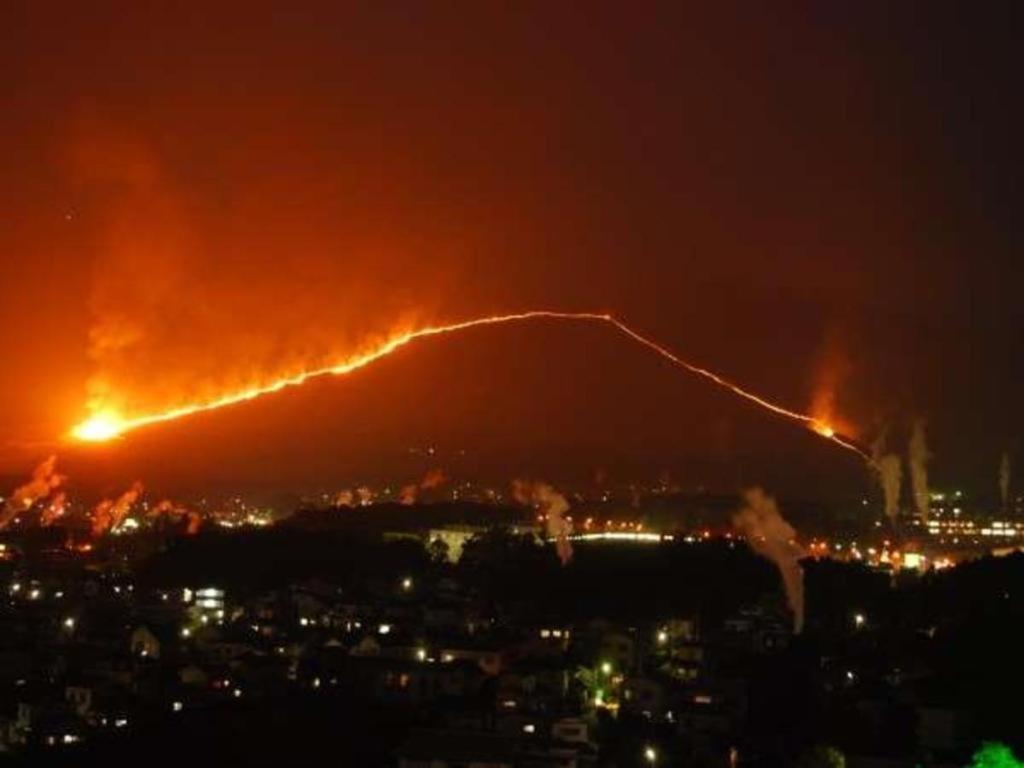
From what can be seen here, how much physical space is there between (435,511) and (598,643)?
27481mm

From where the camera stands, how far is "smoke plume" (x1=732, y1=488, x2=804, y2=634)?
2078 cm

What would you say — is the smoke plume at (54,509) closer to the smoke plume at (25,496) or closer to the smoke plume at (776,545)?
the smoke plume at (25,496)

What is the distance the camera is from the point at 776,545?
87.9 feet

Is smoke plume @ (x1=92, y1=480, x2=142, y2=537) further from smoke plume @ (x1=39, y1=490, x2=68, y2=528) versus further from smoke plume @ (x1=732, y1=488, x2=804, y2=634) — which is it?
smoke plume @ (x1=732, y1=488, x2=804, y2=634)

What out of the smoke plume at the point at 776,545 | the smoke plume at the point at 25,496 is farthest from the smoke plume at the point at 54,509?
the smoke plume at the point at 776,545

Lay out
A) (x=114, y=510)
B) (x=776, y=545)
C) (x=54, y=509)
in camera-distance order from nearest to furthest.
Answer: (x=776, y=545) < (x=114, y=510) < (x=54, y=509)

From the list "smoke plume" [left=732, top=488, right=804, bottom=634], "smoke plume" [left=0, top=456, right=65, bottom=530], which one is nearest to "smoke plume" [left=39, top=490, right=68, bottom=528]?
"smoke plume" [left=0, top=456, right=65, bottom=530]

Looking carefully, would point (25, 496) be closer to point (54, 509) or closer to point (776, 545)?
point (54, 509)

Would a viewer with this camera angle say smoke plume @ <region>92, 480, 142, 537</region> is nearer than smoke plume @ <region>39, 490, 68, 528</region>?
Yes

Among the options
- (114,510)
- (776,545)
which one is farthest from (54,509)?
(776,545)

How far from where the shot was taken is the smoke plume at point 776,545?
20.8 m

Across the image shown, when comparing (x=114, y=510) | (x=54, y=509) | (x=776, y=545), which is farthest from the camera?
(x=54, y=509)

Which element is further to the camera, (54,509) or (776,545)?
(54,509)

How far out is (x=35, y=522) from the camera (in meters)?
42.9
